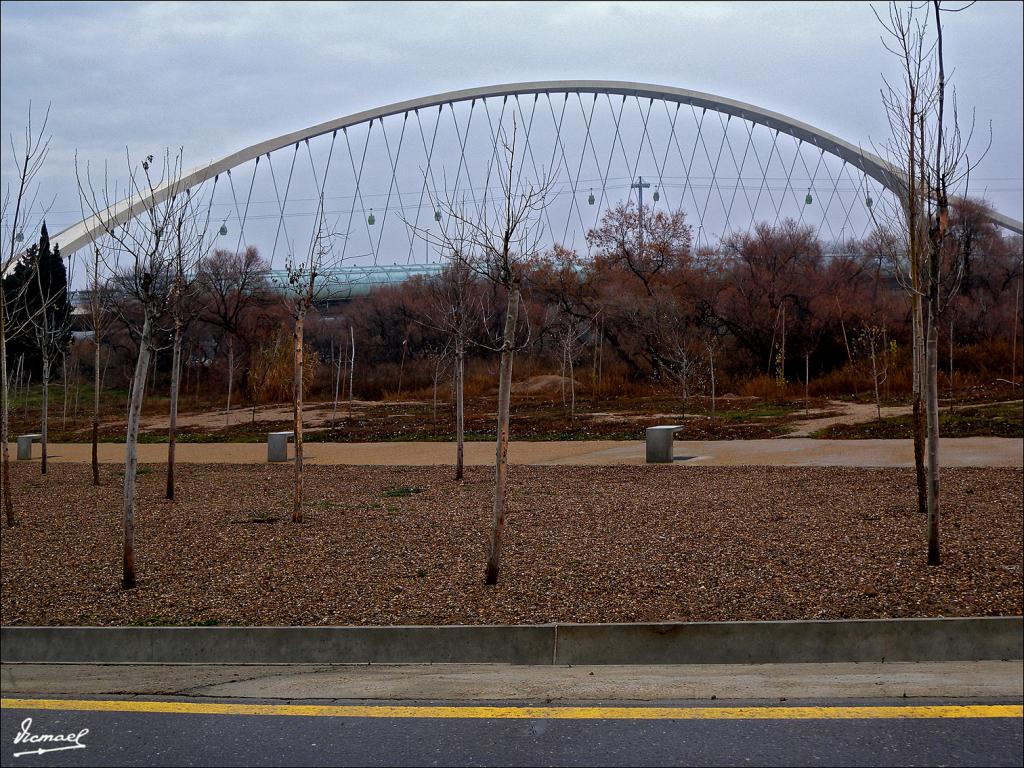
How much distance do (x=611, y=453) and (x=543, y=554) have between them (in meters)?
11.6

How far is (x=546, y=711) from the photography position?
5441mm

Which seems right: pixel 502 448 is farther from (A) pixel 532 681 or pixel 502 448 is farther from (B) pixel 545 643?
(A) pixel 532 681

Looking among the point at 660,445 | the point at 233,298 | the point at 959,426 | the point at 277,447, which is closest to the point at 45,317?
the point at 277,447

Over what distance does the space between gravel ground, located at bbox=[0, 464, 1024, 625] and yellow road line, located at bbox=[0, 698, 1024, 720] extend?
1.72 meters

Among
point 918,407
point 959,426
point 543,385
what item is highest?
point 543,385

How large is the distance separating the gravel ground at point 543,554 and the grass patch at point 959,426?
20.9 feet

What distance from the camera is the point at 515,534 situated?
1077cm

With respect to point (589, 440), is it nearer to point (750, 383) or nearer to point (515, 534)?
point (515, 534)

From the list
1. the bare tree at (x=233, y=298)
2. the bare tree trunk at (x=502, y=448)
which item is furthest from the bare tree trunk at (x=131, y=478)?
the bare tree at (x=233, y=298)

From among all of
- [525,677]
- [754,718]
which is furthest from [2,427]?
[754,718]

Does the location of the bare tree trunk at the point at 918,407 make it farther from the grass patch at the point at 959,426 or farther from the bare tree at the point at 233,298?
the bare tree at the point at 233,298

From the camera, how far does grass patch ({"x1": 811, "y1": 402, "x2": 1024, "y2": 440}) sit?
2055cm

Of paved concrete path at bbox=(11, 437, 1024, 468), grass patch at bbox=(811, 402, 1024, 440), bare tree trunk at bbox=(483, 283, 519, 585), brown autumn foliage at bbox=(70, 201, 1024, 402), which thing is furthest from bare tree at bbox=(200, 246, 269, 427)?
bare tree trunk at bbox=(483, 283, 519, 585)

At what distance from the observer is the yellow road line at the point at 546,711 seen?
5.19 m
